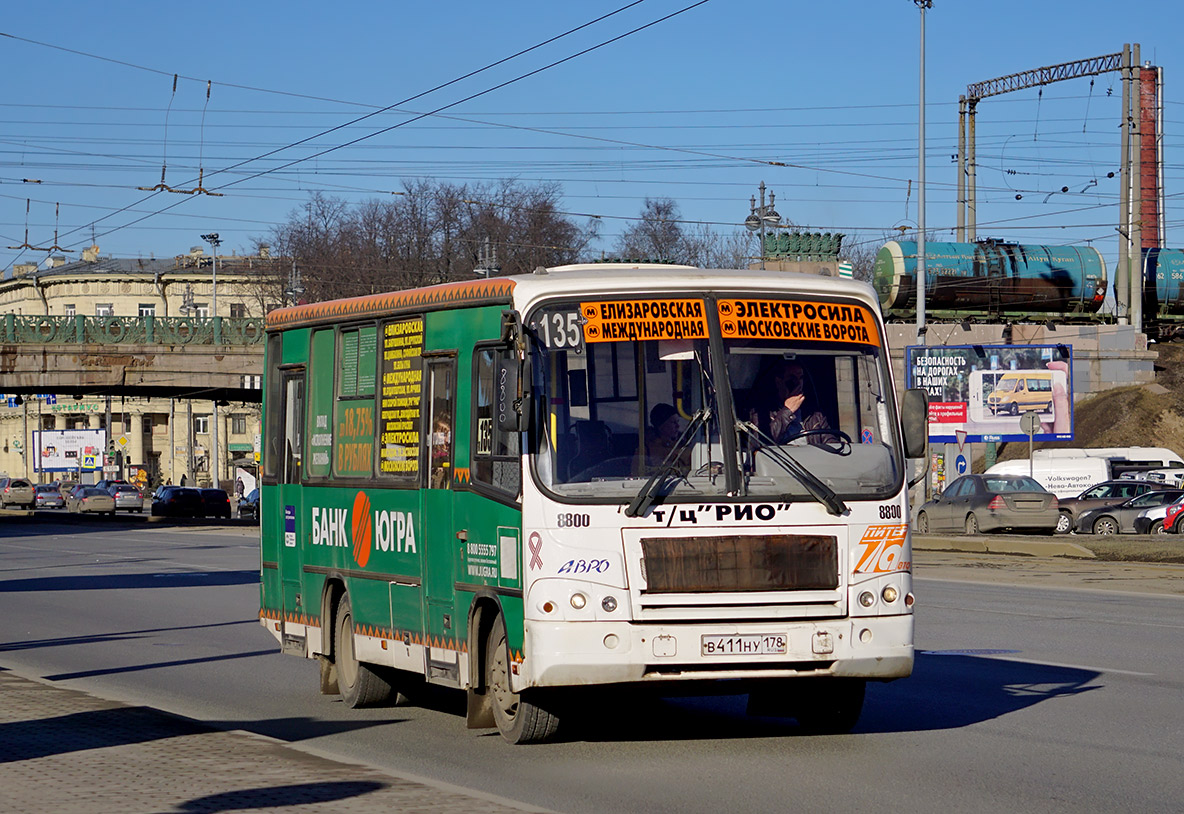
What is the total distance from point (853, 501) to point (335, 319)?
4.43 m

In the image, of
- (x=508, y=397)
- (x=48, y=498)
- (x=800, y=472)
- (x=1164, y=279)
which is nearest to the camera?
(x=508, y=397)

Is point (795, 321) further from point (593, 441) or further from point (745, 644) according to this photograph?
point (745, 644)

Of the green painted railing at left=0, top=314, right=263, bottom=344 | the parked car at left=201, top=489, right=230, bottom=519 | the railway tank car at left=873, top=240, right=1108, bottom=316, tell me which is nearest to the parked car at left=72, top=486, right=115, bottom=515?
the parked car at left=201, top=489, right=230, bottom=519

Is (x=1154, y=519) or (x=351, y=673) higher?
(x=351, y=673)

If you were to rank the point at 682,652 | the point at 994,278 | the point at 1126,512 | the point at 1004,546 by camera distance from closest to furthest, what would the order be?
the point at 682,652 → the point at 1004,546 → the point at 1126,512 → the point at 994,278

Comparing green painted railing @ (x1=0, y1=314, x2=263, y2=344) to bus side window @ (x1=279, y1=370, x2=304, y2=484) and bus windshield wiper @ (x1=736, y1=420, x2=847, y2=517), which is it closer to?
bus side window @ (x1=279, y1=370, x2=304, y2=484)

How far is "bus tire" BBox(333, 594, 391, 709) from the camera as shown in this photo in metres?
11.9

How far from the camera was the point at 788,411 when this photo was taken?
9.49 metres

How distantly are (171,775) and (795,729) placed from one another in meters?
3.85

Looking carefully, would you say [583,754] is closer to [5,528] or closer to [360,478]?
[360,478]

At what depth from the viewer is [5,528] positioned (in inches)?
2301

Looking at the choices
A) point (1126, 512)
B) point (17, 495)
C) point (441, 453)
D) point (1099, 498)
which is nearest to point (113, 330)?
point (1099, 498)

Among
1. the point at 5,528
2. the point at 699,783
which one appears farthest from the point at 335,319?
the point at 5,528

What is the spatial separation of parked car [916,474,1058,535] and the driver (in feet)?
98.6
